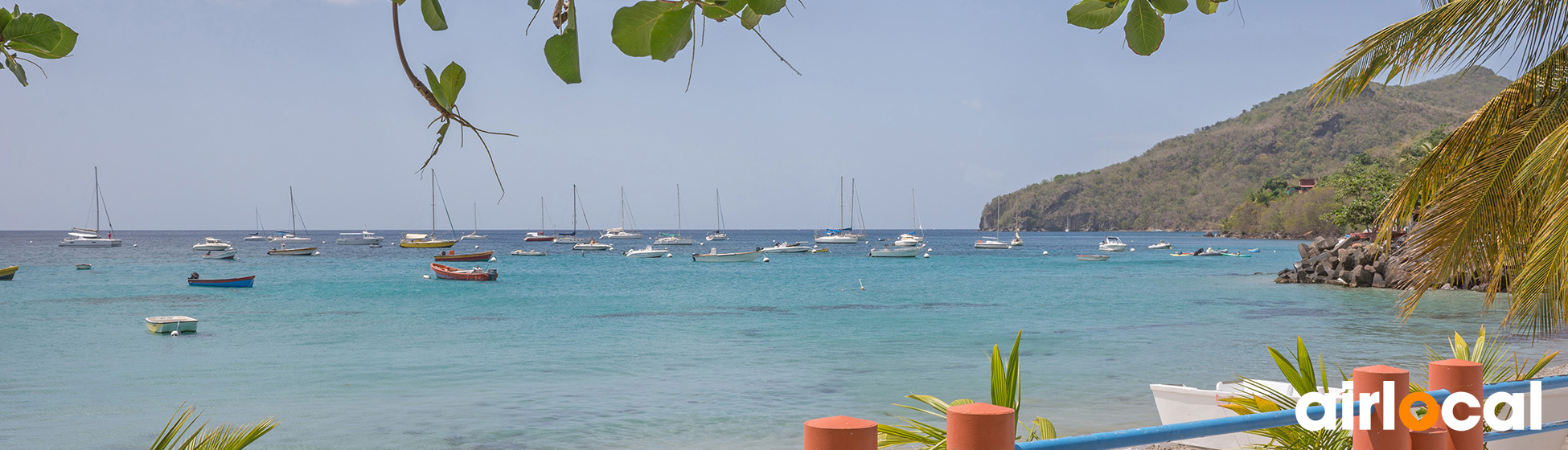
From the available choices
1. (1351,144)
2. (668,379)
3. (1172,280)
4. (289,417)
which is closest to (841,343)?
(668,379)

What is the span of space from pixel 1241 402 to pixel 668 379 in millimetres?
13517

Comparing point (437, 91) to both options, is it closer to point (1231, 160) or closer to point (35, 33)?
point (35, 33)

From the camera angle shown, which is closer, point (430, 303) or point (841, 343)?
point (841, 343)

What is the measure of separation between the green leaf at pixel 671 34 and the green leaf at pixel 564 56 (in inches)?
5.1

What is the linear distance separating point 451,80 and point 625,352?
20.3 metres

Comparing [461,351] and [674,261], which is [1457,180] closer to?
[461,351]

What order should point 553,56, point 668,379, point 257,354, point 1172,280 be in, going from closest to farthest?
point 553,56
point 668,379
point 257,354
point 1172,280

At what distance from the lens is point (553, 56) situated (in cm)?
89

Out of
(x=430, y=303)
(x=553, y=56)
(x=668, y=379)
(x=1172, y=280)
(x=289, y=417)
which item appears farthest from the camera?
(x=1172, y=280)

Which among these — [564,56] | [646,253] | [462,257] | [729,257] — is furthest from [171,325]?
[646,253]

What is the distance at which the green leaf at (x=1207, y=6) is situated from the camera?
1503 millimetres

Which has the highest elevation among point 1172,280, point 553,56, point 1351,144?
point 1351,144

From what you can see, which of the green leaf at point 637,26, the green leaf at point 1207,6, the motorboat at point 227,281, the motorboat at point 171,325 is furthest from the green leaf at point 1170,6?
the motorboat at point 227,281

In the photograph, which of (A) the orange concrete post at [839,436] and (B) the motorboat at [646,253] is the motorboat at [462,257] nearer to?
(B) the motorboat at [646,253]
